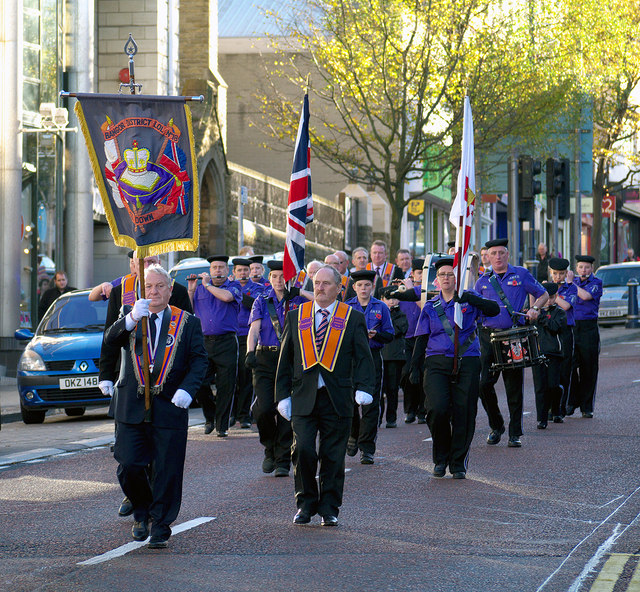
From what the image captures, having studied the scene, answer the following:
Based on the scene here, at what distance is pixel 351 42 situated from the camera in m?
31.7

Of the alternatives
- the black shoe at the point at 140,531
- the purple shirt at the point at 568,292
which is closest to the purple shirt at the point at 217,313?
the purple shirt at the point at 568,292

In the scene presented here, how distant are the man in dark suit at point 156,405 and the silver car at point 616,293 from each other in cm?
2655

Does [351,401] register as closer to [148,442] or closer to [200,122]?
[148,442]

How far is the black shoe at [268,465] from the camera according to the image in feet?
38.6

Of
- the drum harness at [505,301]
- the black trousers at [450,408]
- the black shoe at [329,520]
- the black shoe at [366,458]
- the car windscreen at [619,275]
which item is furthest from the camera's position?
the car windscreen at [619,275]

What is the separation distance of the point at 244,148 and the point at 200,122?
48.2ft

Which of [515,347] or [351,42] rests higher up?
[351,42]

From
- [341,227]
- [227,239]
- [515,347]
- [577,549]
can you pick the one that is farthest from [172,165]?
[341,227]

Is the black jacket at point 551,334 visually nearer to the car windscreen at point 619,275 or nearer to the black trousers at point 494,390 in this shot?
the black trousers at point 494,390

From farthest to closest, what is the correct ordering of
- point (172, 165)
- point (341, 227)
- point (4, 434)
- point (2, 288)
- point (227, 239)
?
point (341, 227)
point (227, 239)
point (2, 288)
point (4, 434)
point (172, 165)

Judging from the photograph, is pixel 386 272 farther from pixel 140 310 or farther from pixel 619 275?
pixel 619 275

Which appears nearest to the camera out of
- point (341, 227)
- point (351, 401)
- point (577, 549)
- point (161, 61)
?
point (577, 549)

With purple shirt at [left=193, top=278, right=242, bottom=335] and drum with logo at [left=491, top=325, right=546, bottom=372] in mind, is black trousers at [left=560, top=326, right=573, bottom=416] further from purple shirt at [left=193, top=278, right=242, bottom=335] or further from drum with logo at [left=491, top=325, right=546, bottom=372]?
purple shirt at [left=193, top=278, right=242, bottom=335]

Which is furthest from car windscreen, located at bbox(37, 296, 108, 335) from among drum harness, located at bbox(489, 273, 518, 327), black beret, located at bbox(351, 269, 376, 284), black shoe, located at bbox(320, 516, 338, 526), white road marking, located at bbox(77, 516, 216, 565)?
black shoe, located at bbox(320, 516, 338, 526)
